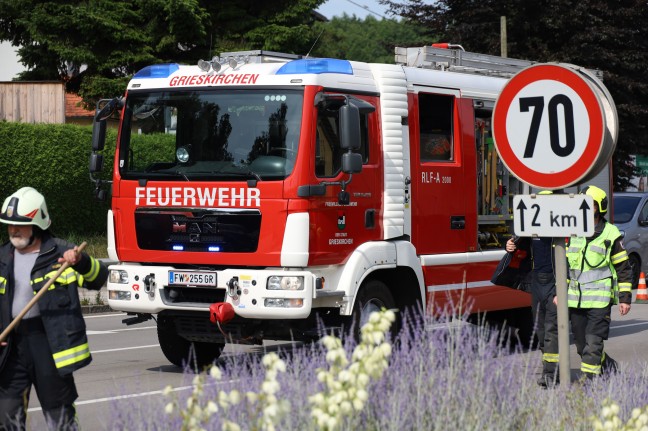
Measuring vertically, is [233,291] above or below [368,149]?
below

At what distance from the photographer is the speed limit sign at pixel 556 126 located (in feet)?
21.3

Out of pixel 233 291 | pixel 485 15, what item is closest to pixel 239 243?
pixel 233 291

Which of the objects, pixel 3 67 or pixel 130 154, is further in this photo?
pixel 3 67

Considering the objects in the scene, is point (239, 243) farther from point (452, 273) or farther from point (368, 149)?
point (452, 273)

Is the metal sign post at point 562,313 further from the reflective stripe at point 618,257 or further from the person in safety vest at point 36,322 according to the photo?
the reflective stripe at point 618,257

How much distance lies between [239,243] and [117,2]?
21848 mm

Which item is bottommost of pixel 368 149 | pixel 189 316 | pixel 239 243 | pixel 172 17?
pixel 189 316

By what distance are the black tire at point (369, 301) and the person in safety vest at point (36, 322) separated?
425 centimetres

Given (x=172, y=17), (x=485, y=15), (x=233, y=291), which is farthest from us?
(x=485, y=15)

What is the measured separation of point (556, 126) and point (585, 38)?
89.5 feet

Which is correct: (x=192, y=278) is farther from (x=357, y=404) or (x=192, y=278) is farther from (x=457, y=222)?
(x=357, y=404)

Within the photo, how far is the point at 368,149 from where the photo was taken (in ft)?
35.0

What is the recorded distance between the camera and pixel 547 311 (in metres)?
9.92

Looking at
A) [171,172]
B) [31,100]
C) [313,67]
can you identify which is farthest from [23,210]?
[31,100]
